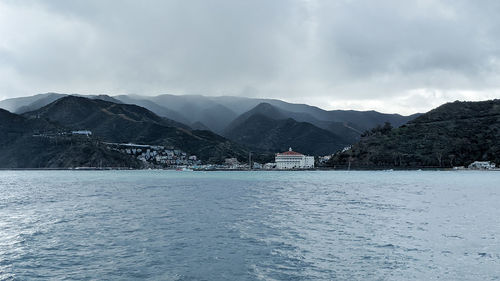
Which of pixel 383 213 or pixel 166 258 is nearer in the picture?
pixel 166 258

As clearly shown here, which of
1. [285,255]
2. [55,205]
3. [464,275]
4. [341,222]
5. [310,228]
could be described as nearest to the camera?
[464,275]

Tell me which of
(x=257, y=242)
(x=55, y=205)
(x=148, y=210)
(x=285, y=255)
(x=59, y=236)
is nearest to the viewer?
(x=285, y=255)

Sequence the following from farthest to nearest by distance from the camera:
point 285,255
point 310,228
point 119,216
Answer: point 119,216 < point 310,228 < point 285,255

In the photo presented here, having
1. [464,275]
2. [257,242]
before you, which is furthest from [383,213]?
[464,275]

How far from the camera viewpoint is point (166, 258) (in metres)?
26.7

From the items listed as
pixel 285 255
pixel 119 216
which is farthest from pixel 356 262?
pixel 119 216

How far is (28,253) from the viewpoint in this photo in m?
28.2

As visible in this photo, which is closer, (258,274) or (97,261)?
(258,274)

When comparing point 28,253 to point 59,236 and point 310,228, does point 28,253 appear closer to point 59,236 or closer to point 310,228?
point 59,236

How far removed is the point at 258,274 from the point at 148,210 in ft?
109

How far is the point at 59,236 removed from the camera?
34656 mm

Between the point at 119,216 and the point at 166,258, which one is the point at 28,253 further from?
the point at 119,216

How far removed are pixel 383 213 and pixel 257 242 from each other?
2428 centimetres

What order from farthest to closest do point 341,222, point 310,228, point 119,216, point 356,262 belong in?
point 119,216 → point 341,222 → point 310,228 → point 356,262
